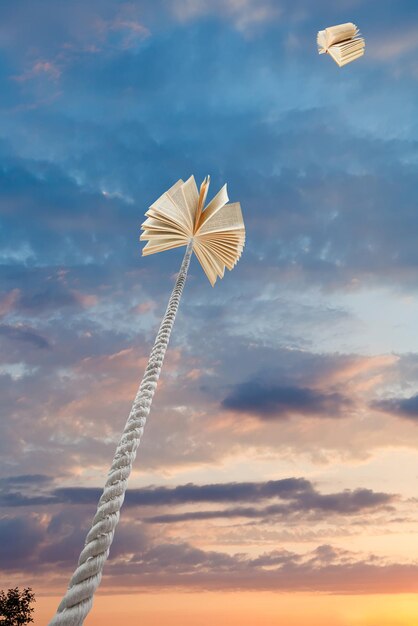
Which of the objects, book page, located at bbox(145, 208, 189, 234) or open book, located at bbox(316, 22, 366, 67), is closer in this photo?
book page, located at bbox(145, 208, 189, 234)

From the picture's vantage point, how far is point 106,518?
4.42 m

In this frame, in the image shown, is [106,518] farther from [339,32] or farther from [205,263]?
[339,32]

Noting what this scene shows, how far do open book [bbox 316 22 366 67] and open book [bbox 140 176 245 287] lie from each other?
3.00 m

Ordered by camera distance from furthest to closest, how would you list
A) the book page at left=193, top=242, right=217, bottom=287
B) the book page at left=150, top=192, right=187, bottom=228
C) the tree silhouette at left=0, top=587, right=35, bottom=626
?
the tree silhouette at left=0, top=587, right=35, bottom=626, the book page at left=193, top=242, right=217, bottom=287, the book page at left=150, top=192, right=187, bottom=228

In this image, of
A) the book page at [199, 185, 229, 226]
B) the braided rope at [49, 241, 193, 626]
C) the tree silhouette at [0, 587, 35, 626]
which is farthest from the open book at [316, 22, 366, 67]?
the tree silhouette at [0, 587, 35, 626]

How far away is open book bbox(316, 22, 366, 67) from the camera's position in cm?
934

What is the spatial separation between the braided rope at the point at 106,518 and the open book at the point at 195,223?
7.66 ft

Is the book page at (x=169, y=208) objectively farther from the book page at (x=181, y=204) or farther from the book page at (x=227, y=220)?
the book page at (x=227, y=220)

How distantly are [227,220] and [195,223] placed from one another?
420 millimetres

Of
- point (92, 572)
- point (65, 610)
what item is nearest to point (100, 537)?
point (92, 572)

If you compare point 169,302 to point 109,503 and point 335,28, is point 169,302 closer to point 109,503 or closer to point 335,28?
point 109,503

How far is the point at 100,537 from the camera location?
4309mm

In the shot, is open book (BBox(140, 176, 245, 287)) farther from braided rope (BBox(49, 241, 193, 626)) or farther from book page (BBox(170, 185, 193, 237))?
braided rope (BBox(49, 241, 193, 626))

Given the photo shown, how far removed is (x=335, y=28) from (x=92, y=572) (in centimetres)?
816
